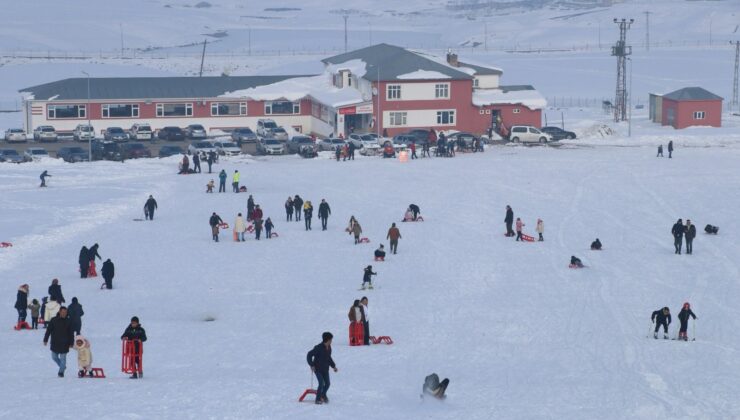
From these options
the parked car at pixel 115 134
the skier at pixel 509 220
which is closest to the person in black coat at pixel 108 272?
the skier at pixel 509 220

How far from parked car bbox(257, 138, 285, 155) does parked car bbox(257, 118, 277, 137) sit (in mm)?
6400

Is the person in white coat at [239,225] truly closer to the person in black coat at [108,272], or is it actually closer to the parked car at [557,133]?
the person in black coat at [108,272]

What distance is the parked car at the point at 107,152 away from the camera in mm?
63438

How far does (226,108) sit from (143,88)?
512 centimetres

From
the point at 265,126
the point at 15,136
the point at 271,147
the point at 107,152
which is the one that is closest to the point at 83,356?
the point at 107,152

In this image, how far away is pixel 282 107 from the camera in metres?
78.7

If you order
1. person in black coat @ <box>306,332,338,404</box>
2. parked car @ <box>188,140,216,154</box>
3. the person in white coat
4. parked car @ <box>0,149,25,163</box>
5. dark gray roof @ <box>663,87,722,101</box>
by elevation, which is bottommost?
person in black coat @ <box>306,332,338,404</box>

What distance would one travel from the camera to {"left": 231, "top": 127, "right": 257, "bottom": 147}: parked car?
230 feet

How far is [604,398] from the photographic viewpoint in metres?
22.0

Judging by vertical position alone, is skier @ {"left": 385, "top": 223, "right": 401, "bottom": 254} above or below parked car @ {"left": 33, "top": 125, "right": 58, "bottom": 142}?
below

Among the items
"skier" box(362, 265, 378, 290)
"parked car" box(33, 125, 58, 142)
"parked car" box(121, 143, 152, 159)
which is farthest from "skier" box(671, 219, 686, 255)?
"parked car" box(33, 125, 58, 142)

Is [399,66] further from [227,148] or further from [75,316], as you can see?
[75,316]

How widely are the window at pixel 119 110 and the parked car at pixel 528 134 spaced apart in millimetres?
22787

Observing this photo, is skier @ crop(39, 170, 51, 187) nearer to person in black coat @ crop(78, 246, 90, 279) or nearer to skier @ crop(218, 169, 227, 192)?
skier @ crop(218, 169, 227, 192)
